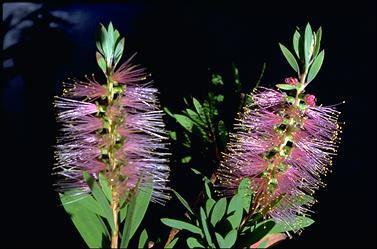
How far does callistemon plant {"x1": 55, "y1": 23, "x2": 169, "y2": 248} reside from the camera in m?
0.60

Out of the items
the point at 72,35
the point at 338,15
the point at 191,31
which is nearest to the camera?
the point at 338,15

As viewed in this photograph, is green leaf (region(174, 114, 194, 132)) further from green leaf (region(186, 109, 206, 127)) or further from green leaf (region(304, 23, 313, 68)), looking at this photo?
green leaf (region(304, 23, 313, 68))

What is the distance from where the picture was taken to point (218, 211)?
0.69 meters

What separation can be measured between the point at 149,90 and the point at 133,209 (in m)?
0.15

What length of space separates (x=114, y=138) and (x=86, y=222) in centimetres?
13

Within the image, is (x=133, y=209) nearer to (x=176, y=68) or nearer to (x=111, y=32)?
(x=111, y=32)

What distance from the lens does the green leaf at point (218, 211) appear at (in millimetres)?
683

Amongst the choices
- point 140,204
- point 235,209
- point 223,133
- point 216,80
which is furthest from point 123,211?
point 216,80

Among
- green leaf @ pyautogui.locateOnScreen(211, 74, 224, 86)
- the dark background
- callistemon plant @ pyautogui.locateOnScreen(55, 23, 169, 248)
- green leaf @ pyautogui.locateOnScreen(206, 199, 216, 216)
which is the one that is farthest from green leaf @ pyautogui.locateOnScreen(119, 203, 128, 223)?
the dark background

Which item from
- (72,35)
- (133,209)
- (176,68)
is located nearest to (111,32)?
(133,209)

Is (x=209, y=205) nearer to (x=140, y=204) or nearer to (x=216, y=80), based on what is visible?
(x=140, y=204)

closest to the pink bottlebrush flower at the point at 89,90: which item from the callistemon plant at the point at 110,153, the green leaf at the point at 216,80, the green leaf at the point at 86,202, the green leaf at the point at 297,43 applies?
the callistemon plant at the point at 110,153

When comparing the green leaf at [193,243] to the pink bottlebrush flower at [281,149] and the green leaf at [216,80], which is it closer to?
the pink bottlebrush flower at [281,149]

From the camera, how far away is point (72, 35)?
2143 millimetres
